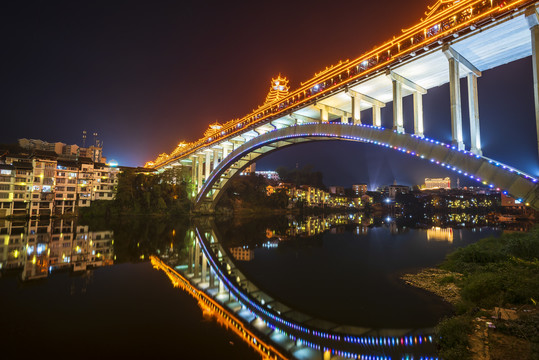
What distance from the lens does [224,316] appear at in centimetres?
661

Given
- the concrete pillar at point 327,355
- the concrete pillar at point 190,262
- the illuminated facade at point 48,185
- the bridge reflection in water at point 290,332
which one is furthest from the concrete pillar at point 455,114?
the illuminated facade at point 48,185

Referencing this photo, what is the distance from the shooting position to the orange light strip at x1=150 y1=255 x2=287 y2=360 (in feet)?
16.9

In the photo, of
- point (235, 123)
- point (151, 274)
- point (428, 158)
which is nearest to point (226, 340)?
point (151, 274)

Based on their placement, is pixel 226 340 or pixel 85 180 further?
pixel 85 180

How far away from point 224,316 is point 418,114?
11.4 m

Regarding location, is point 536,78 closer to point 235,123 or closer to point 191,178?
point 235,123

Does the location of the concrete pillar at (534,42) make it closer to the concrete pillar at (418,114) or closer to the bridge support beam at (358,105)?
the concrete pillar at (418,114)

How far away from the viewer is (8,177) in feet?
102

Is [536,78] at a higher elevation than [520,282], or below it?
higher

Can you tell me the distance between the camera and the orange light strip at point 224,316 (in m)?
5.14

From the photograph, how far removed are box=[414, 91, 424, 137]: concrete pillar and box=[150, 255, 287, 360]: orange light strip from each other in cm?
1008

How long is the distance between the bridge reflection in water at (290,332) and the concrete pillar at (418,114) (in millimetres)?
8481

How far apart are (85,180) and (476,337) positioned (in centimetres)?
4284

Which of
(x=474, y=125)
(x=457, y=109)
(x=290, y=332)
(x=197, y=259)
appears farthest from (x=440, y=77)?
(x=197, y=259)
